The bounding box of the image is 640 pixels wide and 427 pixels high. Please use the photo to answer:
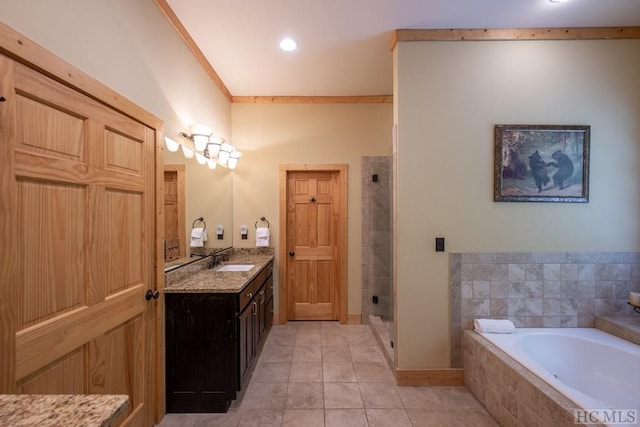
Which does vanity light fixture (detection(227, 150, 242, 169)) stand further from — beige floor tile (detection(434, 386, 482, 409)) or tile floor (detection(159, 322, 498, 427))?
beige floor tile (detection(434, 386, 482, 409))

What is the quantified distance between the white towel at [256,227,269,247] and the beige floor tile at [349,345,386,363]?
1567 millimetres

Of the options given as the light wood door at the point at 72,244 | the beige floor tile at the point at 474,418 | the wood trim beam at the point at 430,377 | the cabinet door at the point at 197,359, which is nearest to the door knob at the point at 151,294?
the light wood door at the point at 72,244

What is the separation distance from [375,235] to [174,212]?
2372mm

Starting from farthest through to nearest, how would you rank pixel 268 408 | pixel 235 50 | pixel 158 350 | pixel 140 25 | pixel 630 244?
pixel 235 50
pixel 630 244
pixel 268 408
pixel 158 350
pixel 140 25

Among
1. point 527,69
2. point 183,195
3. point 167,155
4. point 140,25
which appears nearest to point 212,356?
point 183,195

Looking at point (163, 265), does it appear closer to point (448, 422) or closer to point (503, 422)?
point (448, 422)

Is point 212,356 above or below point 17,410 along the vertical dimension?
below

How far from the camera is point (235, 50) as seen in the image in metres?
2.58

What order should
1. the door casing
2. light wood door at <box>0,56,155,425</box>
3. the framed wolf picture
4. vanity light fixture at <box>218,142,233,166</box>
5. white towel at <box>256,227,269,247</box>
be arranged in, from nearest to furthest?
light wood door at <box>0,56,155,425</box>, the framed wolf picture, vanity light fixture at <box>218,142,233,166</box>, white towel at <box>256,227,269,247</box>, the door casing

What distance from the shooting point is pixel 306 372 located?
8.17 feet

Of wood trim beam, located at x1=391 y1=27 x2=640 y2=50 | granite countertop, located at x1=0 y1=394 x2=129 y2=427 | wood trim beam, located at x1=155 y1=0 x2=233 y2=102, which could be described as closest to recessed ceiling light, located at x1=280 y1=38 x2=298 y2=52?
wood trim beam, located at x1=155 y1=0 x2=233 y2=102

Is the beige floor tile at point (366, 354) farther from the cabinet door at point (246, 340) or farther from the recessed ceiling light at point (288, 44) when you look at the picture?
the recessed ceiling light at point (288, 44)

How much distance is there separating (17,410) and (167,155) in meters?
1.71

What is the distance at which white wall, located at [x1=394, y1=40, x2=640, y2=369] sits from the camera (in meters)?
2.30
